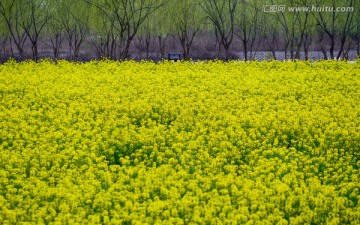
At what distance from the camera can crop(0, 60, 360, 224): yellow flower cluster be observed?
26.8ft

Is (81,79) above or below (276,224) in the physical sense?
above

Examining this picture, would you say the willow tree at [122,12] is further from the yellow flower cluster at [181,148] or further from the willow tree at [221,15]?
the yellow flower cluster at [181,148]

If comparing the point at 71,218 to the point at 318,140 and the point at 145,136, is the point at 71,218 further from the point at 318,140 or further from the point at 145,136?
the point at 318,140

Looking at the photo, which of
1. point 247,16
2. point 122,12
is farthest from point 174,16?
point 247,16

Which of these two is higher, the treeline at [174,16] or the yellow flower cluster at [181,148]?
the treeline at [174,16]

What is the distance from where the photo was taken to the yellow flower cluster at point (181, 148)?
26.8 feet

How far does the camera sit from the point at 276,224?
25.1 ft

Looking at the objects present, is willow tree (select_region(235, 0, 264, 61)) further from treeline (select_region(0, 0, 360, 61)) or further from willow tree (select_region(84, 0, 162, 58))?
willow tree (select_region(84, 0, 162, 58))

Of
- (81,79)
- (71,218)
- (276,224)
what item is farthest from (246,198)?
(81,79)

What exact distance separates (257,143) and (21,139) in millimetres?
5139

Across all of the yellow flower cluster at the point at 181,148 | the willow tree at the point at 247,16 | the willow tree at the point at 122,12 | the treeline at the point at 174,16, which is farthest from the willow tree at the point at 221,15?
the yellow flower cluster at the point at 181,148

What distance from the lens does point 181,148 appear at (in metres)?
11.5

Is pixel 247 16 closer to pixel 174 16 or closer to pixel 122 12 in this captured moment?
pixel 174 16

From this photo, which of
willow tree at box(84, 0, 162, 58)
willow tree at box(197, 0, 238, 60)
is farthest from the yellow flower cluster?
willow tree at box(197, 0, 238, 60)
